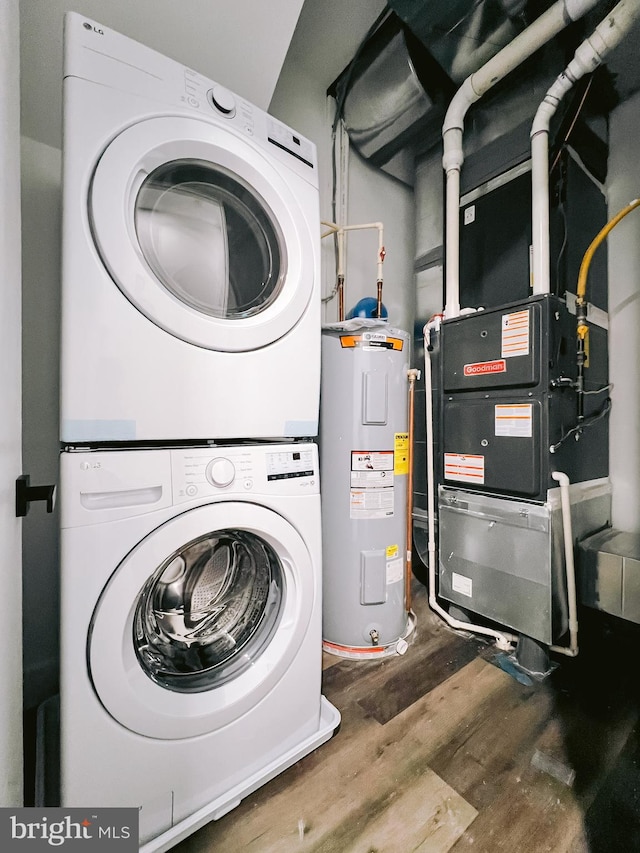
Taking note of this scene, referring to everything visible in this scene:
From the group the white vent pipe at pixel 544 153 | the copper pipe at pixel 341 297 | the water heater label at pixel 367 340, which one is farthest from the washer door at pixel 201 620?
the white vent pipe at pixel 544 153

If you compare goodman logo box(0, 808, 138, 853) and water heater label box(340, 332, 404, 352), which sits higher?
water heater label box(340, 332, 404, 352)

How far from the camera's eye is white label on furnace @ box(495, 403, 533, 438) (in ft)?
3.93

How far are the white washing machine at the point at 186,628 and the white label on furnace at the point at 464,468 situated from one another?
0.77 m

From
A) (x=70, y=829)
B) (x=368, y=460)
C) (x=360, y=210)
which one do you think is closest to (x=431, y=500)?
(x=368, y=460)

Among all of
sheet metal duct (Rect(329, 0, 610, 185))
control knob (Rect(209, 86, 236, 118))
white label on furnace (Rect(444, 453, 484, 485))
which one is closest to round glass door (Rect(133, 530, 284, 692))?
white label on furnace (Rect(444, 453, 484, 485))

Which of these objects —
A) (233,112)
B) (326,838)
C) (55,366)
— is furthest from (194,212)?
(326,838)

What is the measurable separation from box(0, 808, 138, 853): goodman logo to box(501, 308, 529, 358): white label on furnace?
1540 millimetres

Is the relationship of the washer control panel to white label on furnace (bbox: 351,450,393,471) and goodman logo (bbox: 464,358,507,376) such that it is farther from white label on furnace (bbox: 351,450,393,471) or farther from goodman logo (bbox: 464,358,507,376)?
goodman logo (bbox: 464,358,507,376)

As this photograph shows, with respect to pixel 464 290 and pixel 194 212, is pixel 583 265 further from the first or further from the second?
pixel 194 212

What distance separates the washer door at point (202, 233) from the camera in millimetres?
657

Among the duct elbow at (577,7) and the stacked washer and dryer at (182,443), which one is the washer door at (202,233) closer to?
the stacked washer and dryer at (182,443)

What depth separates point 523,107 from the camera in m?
1.49

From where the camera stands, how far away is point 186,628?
0.86m

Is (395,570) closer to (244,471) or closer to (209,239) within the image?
(244,471)
